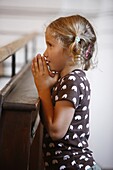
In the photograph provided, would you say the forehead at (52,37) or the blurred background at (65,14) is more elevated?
the forehead at (52,37)

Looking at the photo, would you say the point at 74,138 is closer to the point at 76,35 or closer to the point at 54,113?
the point at 54,113

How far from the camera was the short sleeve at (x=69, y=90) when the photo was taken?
0.98m

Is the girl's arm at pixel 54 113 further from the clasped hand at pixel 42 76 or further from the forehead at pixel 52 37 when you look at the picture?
the forehead at pixel 52 37

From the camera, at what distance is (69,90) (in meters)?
0.98

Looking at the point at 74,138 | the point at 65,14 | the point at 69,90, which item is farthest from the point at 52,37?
the point at 65,14

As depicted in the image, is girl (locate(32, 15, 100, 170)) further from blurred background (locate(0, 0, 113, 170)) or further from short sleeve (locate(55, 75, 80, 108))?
blurred background (locate(0, 0, 113, 170))

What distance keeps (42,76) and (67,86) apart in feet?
0.36

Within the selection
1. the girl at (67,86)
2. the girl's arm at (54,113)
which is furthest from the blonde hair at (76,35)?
the girl's arm at (54,113)

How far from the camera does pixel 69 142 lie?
103 cm

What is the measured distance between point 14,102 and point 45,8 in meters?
2.00

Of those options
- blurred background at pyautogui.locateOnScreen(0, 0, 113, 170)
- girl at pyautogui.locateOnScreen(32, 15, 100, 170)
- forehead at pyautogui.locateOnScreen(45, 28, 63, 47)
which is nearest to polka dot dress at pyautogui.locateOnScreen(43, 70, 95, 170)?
girl at pyautogui.locateOnScreen(32, 15, 100, 170)

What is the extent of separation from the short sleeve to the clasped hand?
0.06m

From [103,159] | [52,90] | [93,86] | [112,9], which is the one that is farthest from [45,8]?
[52,90]

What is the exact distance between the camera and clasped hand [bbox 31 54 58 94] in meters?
1.06
